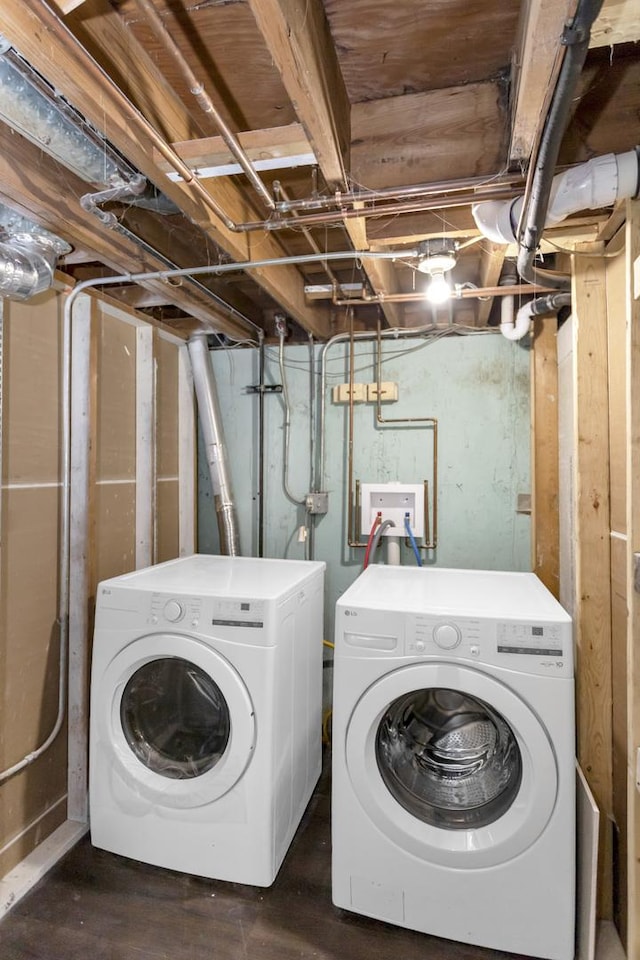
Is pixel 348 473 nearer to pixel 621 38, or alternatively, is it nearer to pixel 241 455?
pixel 241 455

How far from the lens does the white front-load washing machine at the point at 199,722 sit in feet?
5.27

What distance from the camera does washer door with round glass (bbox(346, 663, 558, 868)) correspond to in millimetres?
1386

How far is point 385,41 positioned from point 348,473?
1736 mm

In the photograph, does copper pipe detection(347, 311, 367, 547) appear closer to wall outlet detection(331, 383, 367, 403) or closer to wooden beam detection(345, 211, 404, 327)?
wall outlet detection(331, 383, 367, 403)

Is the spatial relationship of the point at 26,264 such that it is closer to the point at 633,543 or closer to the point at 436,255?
the point at 436,255

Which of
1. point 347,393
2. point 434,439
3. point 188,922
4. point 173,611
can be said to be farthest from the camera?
point 347,393

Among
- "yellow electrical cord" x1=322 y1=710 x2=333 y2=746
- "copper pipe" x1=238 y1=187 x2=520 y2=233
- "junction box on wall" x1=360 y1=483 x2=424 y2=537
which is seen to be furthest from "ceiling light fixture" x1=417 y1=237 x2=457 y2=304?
"yellow electrical cord" x1=322 y1=710 x2=333 y2=746

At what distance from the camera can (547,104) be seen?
96 centimetres

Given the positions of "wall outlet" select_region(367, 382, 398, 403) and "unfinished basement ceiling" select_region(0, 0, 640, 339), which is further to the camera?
"wall outlet" select_region(367, 382, 398, 403)

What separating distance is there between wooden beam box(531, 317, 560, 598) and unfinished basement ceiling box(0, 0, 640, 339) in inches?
20.5

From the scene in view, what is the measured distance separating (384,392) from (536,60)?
165 cm

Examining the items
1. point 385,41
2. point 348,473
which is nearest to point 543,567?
point 348,473

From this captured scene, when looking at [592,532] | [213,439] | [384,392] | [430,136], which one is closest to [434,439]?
[384,392]

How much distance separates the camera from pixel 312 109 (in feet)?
3.58
